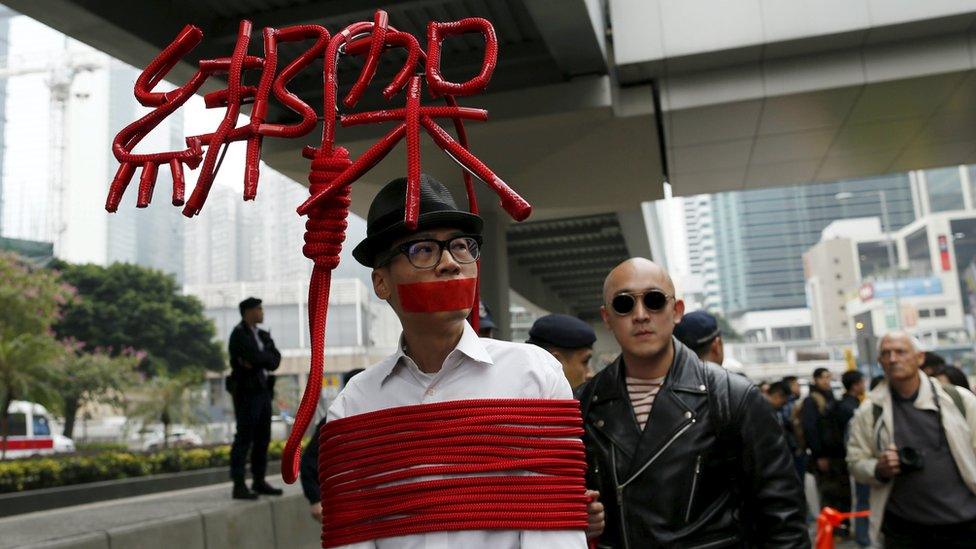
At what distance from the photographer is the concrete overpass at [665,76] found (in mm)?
9773

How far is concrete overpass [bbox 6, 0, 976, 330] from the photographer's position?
9.77 m

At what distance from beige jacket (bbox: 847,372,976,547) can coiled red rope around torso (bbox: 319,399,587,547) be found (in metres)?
3.72

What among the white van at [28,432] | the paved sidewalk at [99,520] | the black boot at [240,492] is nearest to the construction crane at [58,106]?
the white van at [28,432]

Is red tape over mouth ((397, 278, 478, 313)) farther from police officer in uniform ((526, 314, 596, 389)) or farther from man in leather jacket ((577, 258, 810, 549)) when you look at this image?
police officer in uniform ((526, 314, 596, 389))

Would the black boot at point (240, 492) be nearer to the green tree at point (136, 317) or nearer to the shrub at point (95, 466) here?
the shrub at point (95, 466)

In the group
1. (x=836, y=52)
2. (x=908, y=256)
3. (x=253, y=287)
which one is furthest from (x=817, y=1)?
(x=908, y=256)

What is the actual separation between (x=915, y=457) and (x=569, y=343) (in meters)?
2.04

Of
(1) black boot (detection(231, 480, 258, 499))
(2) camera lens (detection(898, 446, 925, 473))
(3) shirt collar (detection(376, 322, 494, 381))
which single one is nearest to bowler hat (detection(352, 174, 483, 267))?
(3) shirt collar (detection(376, 322, 494, 381))

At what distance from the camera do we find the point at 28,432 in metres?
42.1

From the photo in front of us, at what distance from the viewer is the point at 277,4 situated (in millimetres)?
9844

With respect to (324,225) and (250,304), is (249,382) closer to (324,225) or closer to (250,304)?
(250,304)

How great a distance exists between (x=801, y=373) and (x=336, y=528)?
10321 cm

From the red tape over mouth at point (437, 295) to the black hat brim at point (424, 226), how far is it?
13cm

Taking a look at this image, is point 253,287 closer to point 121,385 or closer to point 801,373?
point 121,385
